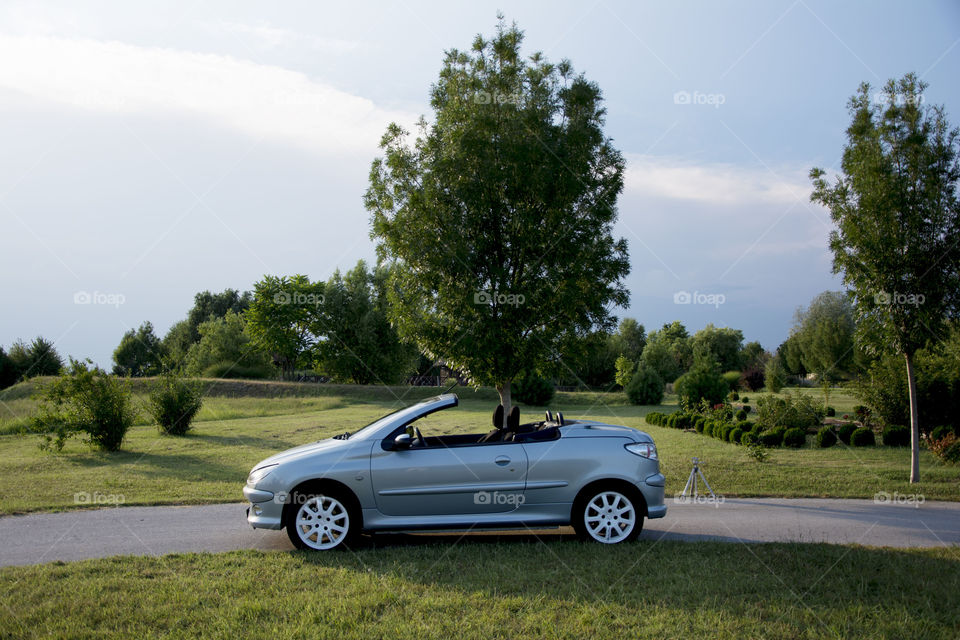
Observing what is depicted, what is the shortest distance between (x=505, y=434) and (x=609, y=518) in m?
1.49

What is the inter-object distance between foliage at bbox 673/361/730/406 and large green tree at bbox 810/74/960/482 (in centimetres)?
1689

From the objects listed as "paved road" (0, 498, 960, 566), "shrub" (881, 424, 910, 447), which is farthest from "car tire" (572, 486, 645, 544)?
"shrub" (881, 424, 910, 447)

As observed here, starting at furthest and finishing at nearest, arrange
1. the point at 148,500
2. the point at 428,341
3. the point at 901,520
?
the point at 428,341 → the point at 148,500 → the point at 901,520

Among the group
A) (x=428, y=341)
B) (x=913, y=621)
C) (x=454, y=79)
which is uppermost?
(x=454, y=79)

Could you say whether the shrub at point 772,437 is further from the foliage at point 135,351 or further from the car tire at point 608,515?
the foliage at point 135,351

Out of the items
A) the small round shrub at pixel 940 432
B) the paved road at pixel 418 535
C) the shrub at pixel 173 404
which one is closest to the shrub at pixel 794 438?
the small round shrub at pixel 940 432

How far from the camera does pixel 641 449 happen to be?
7.30 meters

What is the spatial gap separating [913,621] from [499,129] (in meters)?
8.67

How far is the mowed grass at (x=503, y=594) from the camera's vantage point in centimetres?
469

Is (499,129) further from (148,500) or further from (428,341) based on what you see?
(148,500)

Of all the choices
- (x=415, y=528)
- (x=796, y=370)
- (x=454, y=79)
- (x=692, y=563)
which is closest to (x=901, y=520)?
(x=692, y=563)

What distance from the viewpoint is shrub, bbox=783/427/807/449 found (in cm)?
1780

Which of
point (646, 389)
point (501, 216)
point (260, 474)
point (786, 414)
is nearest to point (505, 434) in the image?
point (260, 474)

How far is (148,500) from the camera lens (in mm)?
10547
